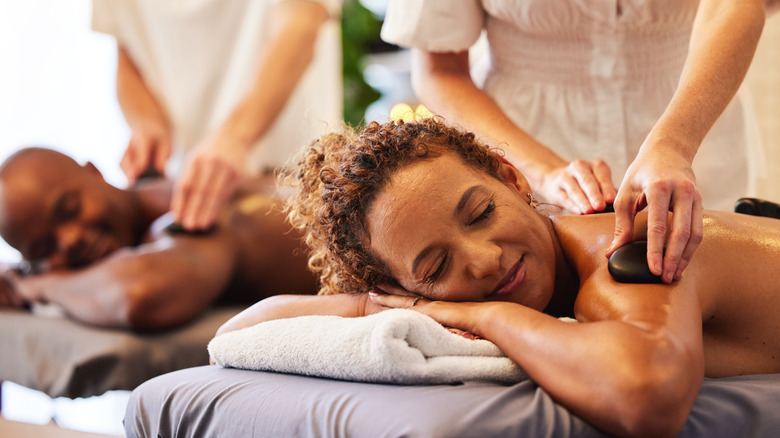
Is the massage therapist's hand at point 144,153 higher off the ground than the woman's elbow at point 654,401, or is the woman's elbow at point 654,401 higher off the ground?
the woman's elbow at point 654,401

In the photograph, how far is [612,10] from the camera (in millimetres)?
1286

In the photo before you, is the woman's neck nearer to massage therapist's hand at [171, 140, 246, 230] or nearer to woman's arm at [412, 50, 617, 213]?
woman's arm at [412, 50, 617, 213]

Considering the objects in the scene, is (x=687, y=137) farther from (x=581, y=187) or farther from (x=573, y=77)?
(x=573, y=77)

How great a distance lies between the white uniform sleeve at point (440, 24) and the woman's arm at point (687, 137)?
1.28 feet

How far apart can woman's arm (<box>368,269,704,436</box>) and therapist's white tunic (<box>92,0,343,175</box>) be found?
5.55 feet

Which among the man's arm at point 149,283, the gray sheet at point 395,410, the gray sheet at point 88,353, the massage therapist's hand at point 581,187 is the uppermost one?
the massage therapist's hand at point 581,187

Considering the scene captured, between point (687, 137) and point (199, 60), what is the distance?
6.17 feet

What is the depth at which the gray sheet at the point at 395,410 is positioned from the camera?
2.31 ft

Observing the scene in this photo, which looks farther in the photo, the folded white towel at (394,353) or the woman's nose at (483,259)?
the woman's nose at (483,259)

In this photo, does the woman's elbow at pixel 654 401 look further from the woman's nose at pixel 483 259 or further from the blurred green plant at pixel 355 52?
the blurred green plant at pixel 355 52

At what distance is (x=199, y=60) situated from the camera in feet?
8.24

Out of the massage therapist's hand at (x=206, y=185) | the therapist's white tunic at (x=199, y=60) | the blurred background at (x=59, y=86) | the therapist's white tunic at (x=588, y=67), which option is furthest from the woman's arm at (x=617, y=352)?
the blurred background at (x=59, y=86)

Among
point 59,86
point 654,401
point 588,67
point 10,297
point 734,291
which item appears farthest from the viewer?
point 59,86

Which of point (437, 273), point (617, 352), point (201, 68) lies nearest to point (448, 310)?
point (437, 273)
